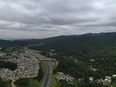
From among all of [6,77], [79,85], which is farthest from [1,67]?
[79,85]

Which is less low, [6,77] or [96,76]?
[6,77]

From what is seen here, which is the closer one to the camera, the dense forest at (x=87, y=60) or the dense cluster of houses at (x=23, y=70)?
the dense cluster of houses at (x=23, y=70)

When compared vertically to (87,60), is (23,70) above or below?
above

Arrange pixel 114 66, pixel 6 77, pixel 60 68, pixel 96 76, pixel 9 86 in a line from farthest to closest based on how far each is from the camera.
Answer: pixel 114 66
pixel 60 68
pixel 96 76
pixel 6 77
pixel 9 86

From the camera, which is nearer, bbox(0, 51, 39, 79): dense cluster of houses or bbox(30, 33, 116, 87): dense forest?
bbox(0, 51, 39, 79): dense cluster of houses

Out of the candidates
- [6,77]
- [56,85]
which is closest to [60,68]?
[56,85]

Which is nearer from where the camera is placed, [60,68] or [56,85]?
[56,85]

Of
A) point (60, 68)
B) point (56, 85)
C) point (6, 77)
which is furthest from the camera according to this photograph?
point (60, 68)

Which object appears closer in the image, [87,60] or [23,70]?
[23,70]

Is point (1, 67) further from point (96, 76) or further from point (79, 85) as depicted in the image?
point (96, 76)
